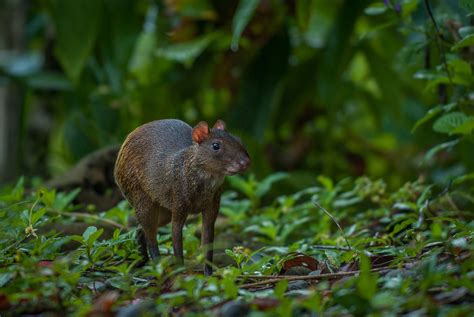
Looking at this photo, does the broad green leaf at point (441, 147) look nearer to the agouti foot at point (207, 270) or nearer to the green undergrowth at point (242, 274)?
the green undergrowth at point (242, 274)

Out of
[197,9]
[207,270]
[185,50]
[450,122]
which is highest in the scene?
[197,9]

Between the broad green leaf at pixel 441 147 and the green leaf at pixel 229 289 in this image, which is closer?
the green leaf at pixel 229 289

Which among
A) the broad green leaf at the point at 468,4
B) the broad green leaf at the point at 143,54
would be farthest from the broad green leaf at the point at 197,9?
the broad green leaf at the point at 468,4

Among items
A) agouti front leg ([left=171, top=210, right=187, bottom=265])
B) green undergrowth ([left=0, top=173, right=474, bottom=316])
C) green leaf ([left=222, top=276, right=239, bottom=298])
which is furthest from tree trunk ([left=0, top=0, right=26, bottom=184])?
green leaf ([left=222, top=276, right=239, bottom=298])

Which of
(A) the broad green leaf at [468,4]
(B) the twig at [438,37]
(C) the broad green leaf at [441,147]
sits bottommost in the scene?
Answer: (C) the broad green leaf at [441,147]

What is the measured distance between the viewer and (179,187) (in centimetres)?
373

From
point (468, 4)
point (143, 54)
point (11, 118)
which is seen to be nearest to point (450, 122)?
point (468, 4)

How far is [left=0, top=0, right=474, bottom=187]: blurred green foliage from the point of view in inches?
270

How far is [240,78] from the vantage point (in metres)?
7.63

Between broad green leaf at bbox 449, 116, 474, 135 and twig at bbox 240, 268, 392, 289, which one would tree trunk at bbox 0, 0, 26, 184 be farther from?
twig at bbox 240, 268, 392, 289

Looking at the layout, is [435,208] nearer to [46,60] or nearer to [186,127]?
[186,127]

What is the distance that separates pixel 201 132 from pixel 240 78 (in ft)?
13.1

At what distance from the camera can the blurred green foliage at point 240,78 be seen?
6.86 m

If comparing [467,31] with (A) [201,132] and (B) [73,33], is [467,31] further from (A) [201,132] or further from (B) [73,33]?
(B) [73,33]
